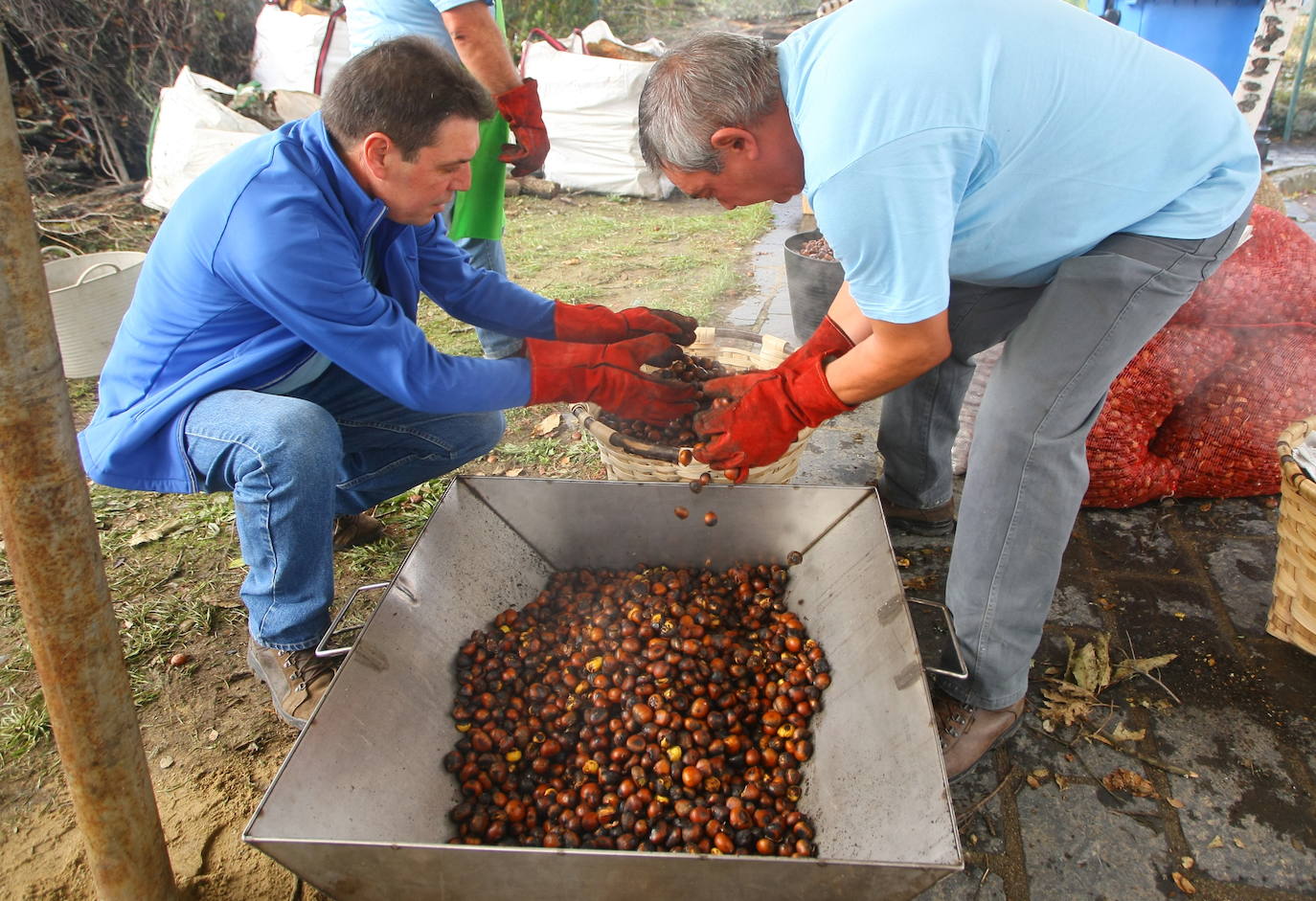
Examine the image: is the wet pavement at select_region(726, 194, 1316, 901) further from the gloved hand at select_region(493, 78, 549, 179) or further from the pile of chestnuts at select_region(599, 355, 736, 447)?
the gloved hand at select_region(493, 78, 549, 179)

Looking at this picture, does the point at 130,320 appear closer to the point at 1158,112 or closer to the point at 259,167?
the point at 259,167

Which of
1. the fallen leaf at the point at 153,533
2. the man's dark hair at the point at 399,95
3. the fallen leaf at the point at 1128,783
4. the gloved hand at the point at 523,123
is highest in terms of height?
the man's dark hair at the point at 399,95

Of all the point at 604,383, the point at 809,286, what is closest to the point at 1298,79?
the point at 809,286

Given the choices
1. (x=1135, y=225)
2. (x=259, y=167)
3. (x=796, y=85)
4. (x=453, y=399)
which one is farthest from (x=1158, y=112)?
(x=259, y=167)

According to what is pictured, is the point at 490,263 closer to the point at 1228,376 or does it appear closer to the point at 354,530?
the point at 354,530

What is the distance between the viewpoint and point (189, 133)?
5691 millimetres

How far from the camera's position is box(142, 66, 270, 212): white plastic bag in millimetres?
5695

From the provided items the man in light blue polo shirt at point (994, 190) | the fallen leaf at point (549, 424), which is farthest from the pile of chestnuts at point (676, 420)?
the fallen leaf at point (549, 424)

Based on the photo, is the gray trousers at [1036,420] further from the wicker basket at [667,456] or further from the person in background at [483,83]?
the person in background at [483,83]

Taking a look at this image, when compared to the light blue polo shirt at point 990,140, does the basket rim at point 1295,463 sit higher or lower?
lower

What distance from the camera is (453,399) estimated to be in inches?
90.9

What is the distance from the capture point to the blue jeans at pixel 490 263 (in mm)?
3867

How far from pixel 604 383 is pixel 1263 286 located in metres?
2.52

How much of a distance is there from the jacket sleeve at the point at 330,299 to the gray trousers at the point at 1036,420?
1.37 meters
